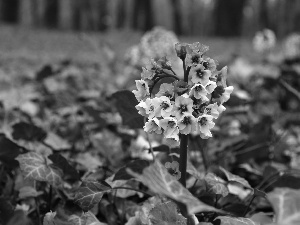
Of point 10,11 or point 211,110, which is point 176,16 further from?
point 211,110

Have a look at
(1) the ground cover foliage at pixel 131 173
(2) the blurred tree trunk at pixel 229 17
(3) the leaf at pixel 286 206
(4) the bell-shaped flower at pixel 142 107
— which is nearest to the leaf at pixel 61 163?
(1) the ground cover foliage at pixel 131 173

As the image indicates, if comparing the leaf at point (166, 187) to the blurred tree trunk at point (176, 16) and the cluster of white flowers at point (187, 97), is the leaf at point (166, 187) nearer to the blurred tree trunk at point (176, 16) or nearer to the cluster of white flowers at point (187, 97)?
the cluster of white flowers at point (187, 97)

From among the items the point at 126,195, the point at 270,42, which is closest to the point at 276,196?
the point at 126,195

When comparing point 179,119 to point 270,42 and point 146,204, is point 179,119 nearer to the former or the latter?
point 146,204

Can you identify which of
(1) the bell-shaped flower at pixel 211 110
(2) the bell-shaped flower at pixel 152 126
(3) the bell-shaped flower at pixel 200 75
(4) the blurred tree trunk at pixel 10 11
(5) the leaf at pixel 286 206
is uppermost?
(4) the blurred tree trunk at pixel 10 11

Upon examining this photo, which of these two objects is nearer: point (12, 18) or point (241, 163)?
point (241, 163)

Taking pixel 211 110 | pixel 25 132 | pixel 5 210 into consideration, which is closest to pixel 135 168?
pixel 211 110
